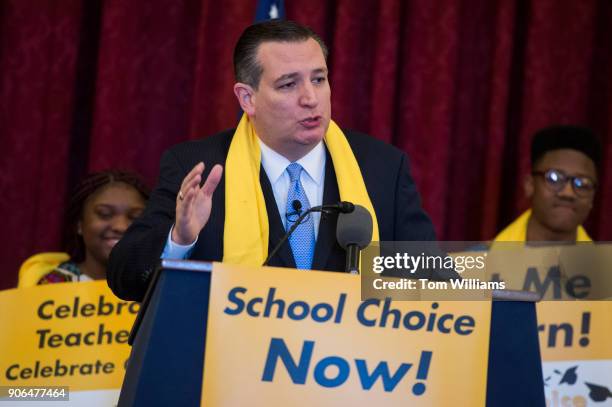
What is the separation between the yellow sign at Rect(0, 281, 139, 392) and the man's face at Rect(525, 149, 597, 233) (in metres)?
1.94

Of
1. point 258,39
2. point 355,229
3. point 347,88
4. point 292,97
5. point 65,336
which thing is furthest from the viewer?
point 347,88

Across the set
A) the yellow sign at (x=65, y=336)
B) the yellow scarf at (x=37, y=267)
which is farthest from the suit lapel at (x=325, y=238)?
the yellow scarf at (x=37, y=267)

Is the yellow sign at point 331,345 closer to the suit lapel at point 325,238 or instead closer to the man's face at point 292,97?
the suit lapel at point 325,238

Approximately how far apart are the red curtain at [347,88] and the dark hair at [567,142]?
1.57 ft

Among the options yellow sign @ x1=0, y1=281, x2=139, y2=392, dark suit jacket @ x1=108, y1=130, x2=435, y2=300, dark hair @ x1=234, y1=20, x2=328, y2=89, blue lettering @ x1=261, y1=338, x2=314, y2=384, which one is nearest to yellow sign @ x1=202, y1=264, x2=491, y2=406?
blue lettering @ x1=261, y1=338, x2=314, y2=384

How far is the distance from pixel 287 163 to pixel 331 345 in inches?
38.6

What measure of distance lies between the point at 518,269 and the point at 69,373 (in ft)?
5.50

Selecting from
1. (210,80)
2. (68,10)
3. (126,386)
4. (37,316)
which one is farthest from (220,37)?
(126,386)

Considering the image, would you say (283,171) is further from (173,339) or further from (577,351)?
(577,351)

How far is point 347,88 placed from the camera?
5.04 meters

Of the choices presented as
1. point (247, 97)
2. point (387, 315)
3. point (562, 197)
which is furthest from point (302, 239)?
point (562, 197)

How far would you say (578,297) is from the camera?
348cm

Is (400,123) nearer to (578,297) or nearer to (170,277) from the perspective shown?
(578,297)

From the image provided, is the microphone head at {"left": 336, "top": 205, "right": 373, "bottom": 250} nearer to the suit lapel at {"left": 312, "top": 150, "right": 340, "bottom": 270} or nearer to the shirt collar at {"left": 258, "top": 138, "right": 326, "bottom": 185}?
the suit lapel at {"left": 312, "top": 150, "right": 340, "bottom": 270}
